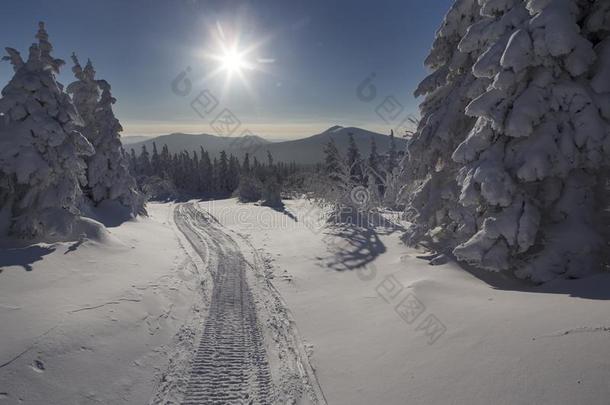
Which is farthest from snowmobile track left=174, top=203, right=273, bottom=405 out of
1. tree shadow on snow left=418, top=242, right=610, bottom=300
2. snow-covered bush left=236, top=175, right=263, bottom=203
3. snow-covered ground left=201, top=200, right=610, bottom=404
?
snow-covered bush left=236, top=175, right=263, bottom=203

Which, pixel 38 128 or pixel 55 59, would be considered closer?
pixel 38 128

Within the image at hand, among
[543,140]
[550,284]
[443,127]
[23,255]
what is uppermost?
[443,127]

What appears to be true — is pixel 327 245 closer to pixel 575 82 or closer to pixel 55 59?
pixel 575 82

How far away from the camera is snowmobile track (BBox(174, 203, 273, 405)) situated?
224 inches

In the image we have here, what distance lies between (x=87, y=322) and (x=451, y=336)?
7801mm

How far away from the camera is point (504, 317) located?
586cm

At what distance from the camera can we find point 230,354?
6.86 meters

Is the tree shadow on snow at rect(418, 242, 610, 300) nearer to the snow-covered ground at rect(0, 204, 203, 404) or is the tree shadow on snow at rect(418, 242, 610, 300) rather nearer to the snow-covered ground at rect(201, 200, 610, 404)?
the snow-covered ground at rect(201, 200, 610, 404)

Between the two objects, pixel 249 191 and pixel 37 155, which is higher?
pixel 37 155

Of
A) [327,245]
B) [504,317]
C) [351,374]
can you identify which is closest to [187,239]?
[327,245]

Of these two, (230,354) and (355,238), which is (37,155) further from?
(355,238)

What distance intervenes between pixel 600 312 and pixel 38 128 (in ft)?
58.1

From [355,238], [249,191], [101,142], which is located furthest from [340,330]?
[249,191]

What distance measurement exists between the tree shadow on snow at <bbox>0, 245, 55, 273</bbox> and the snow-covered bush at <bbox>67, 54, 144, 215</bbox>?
14.3 metres
